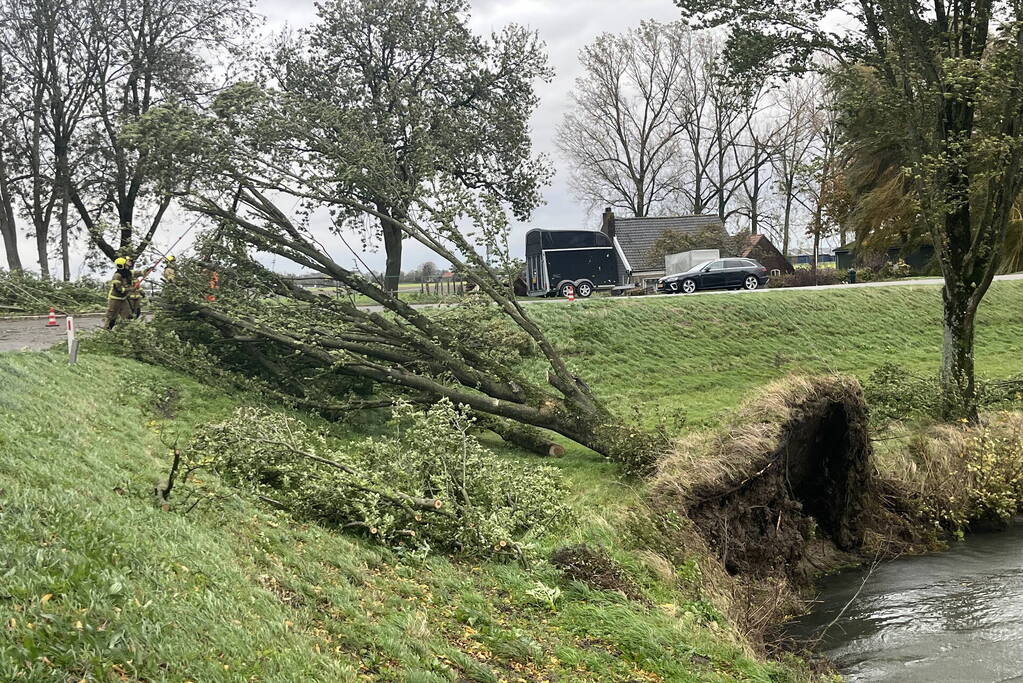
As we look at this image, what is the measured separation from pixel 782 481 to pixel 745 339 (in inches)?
546

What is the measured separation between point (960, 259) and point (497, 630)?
494 inches

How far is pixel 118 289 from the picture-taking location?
16500 mm

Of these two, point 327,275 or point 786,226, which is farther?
point 786,226

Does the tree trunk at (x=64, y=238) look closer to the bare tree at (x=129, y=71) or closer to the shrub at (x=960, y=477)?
the bare tree at (x=129, y=71)

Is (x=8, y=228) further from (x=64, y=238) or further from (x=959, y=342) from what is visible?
(x=959, y=342)

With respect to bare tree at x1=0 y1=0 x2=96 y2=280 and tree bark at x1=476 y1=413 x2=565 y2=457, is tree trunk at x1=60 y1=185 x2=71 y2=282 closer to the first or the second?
bare tree at x1=0 y1=0 x2=96 y2=280

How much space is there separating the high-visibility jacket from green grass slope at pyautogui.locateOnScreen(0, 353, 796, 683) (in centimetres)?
737

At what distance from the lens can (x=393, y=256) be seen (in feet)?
122

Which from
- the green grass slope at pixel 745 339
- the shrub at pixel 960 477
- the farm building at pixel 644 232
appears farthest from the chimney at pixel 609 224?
the shrub at pixel 960 477

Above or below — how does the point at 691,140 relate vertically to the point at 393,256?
above

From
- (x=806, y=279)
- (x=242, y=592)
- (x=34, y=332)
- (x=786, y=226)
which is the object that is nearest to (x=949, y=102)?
(x=242, y=592)

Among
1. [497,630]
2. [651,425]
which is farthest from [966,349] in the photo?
[497,630]

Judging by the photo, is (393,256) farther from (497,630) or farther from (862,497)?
(497,630)

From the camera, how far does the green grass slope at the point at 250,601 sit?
4.41 metres
